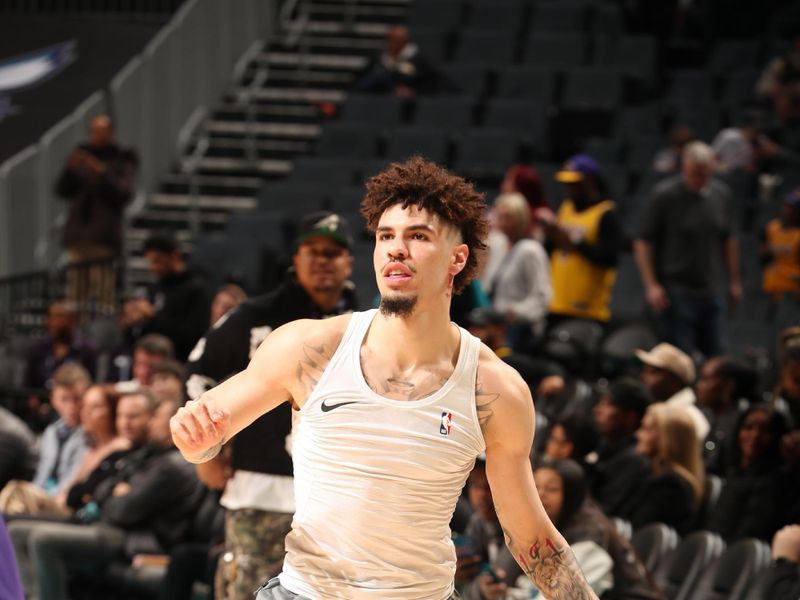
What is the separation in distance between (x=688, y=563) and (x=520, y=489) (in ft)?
8.50

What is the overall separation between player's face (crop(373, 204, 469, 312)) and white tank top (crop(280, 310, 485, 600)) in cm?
20

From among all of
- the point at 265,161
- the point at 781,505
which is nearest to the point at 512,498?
the point at 781,505

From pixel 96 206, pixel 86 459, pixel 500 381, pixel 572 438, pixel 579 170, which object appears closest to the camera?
pixel 500 381

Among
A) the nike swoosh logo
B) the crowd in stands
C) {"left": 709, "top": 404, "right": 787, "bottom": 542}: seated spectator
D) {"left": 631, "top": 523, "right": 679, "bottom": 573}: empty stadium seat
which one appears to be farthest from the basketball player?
{"left": 709, "top": 404, "right": 787, "bottom": 542}: seated spectator

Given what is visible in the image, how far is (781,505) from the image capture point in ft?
20.7

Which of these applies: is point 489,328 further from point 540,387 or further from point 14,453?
point 14,453

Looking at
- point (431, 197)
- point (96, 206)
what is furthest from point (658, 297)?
point (431, 197)

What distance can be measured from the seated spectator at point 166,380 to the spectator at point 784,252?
3936 millimetres

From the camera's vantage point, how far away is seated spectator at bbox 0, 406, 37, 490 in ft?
28.2

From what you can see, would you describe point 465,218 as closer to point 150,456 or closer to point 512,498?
point 512,498

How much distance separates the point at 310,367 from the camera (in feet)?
12.0

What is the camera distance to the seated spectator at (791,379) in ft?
22.9

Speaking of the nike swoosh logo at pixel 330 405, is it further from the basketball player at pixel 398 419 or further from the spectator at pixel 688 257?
the spectator at pixel 688 257

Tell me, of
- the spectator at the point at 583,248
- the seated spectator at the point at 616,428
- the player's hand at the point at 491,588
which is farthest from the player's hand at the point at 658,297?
the player's hand at the point at 491,588
